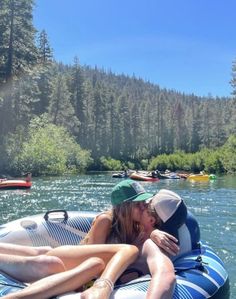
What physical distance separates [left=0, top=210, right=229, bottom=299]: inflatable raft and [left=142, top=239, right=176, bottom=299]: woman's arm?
5.8 inches

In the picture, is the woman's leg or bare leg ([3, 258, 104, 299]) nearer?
bare leg ([3, 258, 104, 299])

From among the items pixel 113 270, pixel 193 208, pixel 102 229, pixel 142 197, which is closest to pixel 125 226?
pixel 102 229

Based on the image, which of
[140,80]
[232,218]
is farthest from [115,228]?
[140,80]

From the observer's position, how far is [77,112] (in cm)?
6656

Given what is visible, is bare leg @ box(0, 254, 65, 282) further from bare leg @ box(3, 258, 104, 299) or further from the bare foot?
the bare foot

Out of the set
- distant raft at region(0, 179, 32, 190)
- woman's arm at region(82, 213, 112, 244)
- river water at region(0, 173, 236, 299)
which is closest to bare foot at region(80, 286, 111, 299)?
woman's arm at region(82, 213, 112, 244)

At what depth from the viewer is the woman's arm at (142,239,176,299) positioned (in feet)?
11.0

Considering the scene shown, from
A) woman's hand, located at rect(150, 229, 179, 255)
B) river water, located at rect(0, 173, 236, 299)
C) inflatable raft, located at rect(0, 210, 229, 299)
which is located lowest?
river water, located at rect(0, 173, 236, 299)

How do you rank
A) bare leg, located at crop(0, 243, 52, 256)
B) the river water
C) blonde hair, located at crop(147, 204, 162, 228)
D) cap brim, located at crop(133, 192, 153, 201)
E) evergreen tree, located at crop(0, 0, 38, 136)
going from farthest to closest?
1. evergreen tree, located at crop(0, 0, 38, 136)
2. the river water
3. bare leg, located at crop(0, 243, 52, 256)
4. blonde hair, located at crop(147, 204, 162, 228)
5. cap brim, located at crop(133, 192, 153, 201)

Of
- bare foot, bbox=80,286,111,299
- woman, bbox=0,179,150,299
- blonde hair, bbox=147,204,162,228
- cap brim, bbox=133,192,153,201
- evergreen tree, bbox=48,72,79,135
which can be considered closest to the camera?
bare foot, bbox=80,286,111,299

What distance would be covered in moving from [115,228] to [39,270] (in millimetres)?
771

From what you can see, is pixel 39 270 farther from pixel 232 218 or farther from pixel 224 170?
pixel 224 170

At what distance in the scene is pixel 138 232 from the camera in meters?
4.28

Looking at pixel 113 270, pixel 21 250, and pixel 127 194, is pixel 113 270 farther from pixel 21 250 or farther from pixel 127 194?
pixel 21 250
